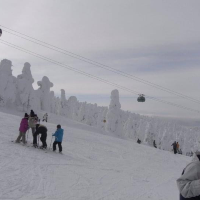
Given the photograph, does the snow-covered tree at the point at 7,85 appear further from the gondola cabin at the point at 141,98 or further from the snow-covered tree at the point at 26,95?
the gondola cabin at the point at 141,98

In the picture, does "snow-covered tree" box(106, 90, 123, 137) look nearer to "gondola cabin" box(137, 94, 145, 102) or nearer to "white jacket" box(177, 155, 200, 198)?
"gondola cabin" box(137, 94, 145, 102)

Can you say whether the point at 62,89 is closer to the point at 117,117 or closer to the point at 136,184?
the point at 117,117

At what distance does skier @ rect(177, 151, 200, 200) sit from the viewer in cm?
307

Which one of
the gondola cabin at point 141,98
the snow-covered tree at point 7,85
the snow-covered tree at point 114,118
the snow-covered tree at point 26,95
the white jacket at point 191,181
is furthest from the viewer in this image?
the snow-covered tree at point 114,118

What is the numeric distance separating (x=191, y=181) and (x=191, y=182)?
3cm

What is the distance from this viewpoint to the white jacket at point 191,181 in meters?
3.07

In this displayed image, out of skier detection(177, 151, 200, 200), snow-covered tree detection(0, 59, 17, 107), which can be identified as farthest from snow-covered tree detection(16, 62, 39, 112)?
skier detection(177, 151, 200, 200)

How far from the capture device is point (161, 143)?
10438cm

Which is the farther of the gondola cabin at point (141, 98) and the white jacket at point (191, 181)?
the gondola cabin at point (141, 98)

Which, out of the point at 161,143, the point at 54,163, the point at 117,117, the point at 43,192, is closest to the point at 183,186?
the point at 43,192

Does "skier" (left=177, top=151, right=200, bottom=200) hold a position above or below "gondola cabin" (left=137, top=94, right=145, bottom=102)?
below

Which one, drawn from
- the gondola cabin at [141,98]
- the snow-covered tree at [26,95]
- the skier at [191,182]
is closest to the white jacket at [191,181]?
the skier at [191,182]

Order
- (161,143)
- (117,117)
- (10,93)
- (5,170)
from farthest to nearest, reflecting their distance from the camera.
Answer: (161,143) < (117,117) < (10,93) < (5,170)

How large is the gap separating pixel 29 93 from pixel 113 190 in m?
42.0
